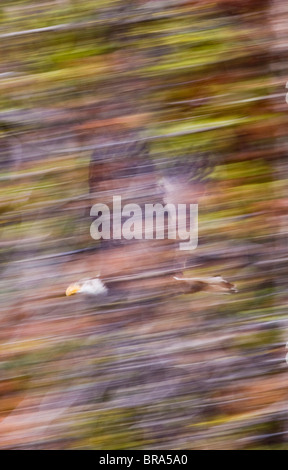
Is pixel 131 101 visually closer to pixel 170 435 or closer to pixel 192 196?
pixel 192 196

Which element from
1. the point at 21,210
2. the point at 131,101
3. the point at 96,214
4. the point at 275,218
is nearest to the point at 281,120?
the point at 275,218

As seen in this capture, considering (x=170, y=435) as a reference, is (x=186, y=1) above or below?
above

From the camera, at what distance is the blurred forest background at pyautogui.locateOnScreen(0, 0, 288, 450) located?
2527mm

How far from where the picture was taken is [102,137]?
2553 millimetres

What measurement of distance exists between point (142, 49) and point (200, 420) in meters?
1.19

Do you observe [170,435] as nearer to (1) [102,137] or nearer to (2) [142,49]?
(1) [102,137]

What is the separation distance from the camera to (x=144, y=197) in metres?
2.55

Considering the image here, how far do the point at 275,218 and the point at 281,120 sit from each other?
1.02 ft

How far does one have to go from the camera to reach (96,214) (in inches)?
100

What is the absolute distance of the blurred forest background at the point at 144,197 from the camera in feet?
8.29
